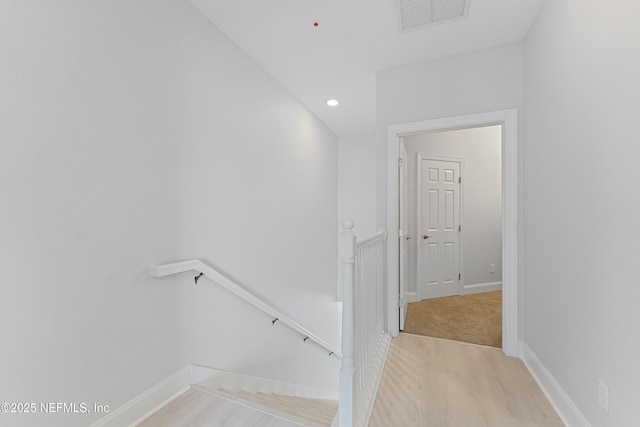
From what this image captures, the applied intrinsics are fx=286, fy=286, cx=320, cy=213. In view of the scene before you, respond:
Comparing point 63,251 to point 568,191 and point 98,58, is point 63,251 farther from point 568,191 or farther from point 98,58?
point 568,191

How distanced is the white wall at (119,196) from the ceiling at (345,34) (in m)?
0.24

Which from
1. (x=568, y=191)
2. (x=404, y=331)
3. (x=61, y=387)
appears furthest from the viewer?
(x=404, y=331)

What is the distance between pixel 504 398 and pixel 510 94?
226cm

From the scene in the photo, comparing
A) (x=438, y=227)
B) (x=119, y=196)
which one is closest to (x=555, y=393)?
(x=438, y=227)

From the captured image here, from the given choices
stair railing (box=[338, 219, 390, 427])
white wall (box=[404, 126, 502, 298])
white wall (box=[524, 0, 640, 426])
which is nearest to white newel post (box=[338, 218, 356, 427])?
stair railing (box=[338, 219, 390, 427])

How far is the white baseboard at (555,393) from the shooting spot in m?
1.48

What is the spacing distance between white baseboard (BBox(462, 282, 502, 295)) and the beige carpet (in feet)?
0.31

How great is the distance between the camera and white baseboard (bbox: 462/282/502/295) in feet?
14.0

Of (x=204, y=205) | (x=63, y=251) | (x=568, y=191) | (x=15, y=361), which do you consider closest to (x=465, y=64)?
(x=568, y=191)

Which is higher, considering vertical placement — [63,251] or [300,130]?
[300,130]

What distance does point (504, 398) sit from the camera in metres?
1.79

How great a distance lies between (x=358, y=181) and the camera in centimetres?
504

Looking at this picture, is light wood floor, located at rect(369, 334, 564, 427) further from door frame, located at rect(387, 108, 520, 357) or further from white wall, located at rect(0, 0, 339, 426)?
white wall, located at rect(0, 0, 339, 426)

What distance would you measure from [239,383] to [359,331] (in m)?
1.25
